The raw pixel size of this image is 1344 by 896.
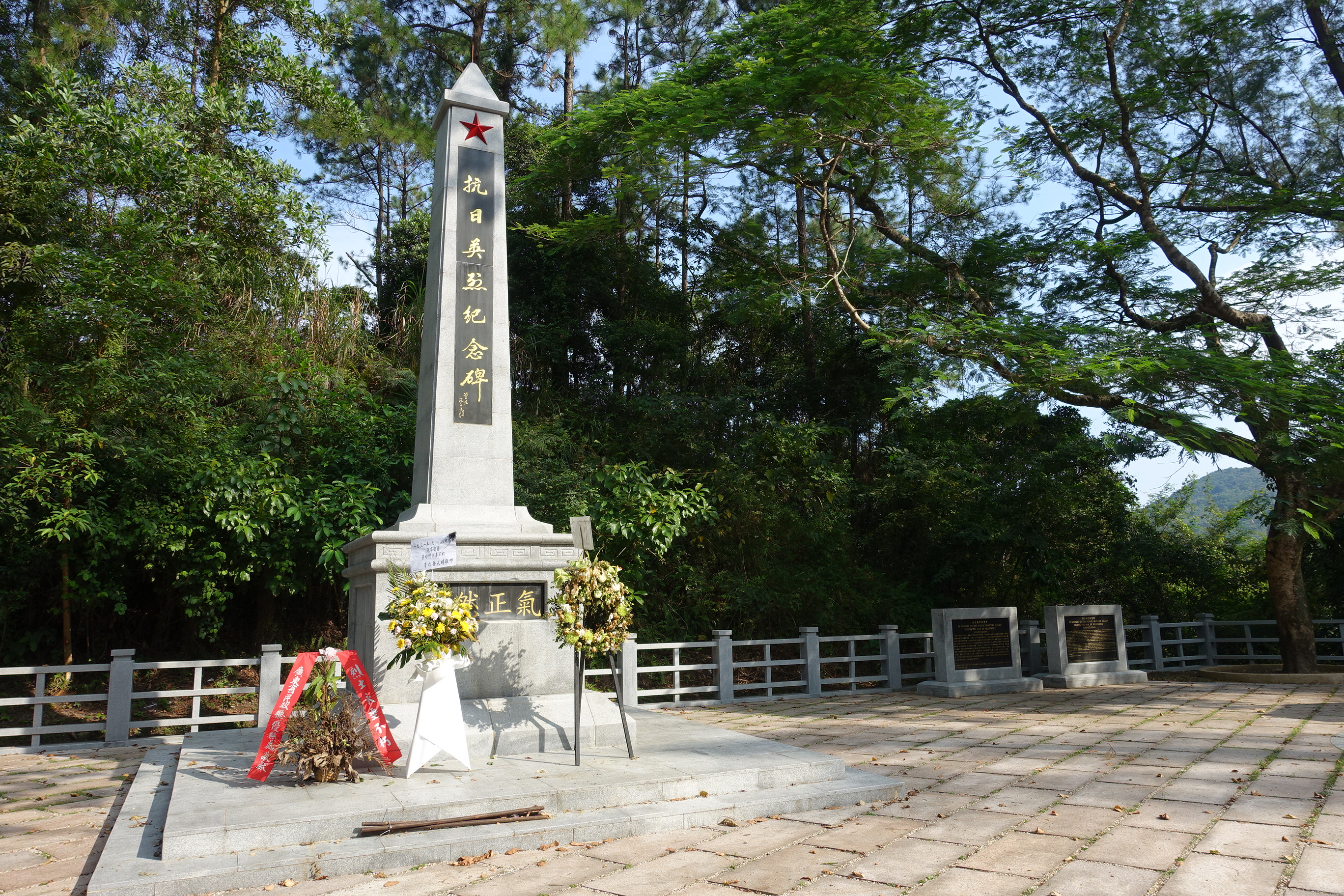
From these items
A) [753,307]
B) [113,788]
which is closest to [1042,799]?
[113,788]

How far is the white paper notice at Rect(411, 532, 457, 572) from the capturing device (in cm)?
503

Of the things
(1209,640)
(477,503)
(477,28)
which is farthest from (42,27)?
(1209,640)

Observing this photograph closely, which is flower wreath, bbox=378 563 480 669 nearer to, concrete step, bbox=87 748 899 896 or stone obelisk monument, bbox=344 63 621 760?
stone obelisk monument, bbox=344 63 621 760

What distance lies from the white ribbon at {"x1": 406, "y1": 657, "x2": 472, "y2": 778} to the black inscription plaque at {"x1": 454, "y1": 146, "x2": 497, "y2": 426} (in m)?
2.20

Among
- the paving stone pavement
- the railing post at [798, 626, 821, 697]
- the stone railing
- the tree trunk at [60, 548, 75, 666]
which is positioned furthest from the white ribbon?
the railing post at [798, 626, 821, 697]

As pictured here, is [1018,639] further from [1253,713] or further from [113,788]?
[113,788]

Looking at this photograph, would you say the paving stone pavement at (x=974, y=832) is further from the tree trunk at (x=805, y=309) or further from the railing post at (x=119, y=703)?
the tree trunk at (x=805, y=309)

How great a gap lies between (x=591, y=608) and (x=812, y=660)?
19.5 feet

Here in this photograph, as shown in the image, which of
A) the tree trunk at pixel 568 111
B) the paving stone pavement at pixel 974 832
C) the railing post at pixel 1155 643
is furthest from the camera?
the tree trunk at pixel 568 111

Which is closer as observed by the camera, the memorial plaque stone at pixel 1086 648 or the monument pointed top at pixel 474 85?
the monument pointed top at pixel 474 85

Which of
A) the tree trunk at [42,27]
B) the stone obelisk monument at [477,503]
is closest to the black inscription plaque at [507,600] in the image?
the stone obelisk monument at [477,503]

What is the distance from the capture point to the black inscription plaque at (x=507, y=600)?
589cm

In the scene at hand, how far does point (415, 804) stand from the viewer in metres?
4.21

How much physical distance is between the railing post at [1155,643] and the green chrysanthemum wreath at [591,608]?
10.7m
